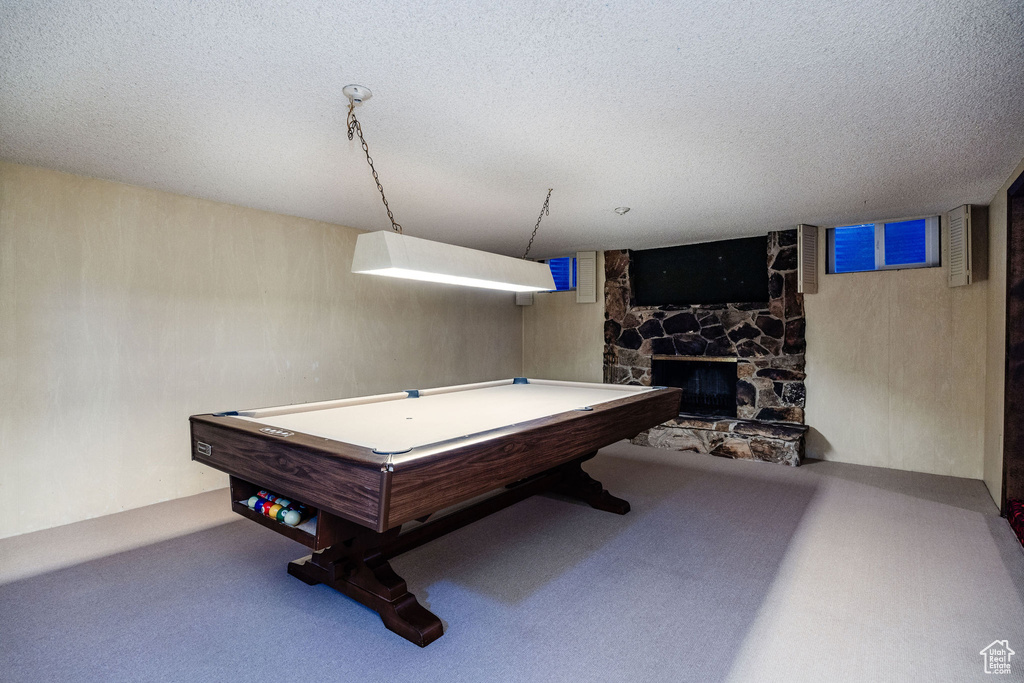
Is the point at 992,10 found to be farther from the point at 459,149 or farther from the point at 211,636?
the point at 211,636

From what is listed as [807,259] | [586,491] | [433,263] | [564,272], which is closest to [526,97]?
[433,263]

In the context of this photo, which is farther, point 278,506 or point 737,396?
point 737,396

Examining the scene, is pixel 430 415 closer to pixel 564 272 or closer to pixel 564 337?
pixel 564 337

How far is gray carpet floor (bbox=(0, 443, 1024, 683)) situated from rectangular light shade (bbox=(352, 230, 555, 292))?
1427 mm

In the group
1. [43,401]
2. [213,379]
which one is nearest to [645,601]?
[213,379]

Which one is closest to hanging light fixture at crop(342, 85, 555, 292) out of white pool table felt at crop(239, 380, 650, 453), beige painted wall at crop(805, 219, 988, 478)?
white pool table felt at crop(239, 380, 650, 453)

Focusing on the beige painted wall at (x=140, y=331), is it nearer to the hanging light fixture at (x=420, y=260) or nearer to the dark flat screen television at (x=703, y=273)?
the hanging light fixture at (x=420, y=260)

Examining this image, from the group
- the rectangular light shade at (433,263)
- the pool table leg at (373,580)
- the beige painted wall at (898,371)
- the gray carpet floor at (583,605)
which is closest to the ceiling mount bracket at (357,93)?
the rectangular light shade at (433,263)

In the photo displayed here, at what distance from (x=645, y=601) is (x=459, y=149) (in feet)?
7.61

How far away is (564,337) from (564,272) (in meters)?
0.81

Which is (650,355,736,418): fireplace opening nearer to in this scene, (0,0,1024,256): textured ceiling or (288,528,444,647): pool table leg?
(0,0,1024,256): textured ceiling

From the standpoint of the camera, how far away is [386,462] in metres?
1.54

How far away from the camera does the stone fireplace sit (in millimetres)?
4613

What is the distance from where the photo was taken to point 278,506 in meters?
1.95
